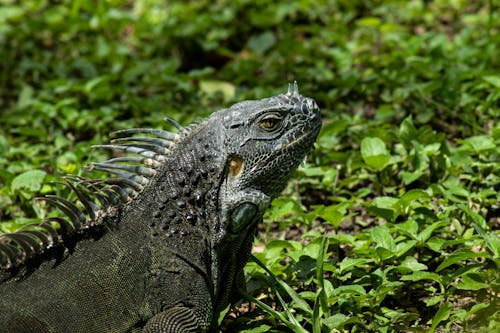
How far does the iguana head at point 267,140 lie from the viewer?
16.0 feet

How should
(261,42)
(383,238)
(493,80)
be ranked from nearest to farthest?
(383,238), (493,80), (261,42)

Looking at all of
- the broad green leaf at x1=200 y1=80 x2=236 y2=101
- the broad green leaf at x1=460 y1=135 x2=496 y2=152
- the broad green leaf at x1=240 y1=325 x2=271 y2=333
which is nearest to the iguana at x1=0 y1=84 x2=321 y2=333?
the broad green leaf at x1=240 y1=325 x2=271 y2=333

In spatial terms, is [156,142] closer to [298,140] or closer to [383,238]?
[298,140]

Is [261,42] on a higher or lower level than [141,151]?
lower

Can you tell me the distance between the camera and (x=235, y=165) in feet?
16.1

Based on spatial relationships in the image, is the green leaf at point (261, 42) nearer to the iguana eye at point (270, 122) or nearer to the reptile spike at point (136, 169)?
the iguana eye at point (270, 122)

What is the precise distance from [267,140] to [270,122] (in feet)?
0.41

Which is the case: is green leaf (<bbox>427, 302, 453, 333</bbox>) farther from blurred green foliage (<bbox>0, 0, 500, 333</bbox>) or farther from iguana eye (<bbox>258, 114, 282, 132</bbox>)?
iguana eye (<bbox>258, 114, 282, 132</bbox>)

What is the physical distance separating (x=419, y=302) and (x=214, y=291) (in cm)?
146

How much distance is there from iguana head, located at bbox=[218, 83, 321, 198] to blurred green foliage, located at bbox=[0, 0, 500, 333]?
59 cm

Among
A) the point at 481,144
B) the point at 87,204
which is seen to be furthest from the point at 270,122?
the point at 481,144

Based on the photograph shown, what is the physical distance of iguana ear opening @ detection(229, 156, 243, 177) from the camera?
16.0 feet

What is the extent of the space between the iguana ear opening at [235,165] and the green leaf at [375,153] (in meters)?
1.93

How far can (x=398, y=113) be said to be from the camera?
810 centimetres
